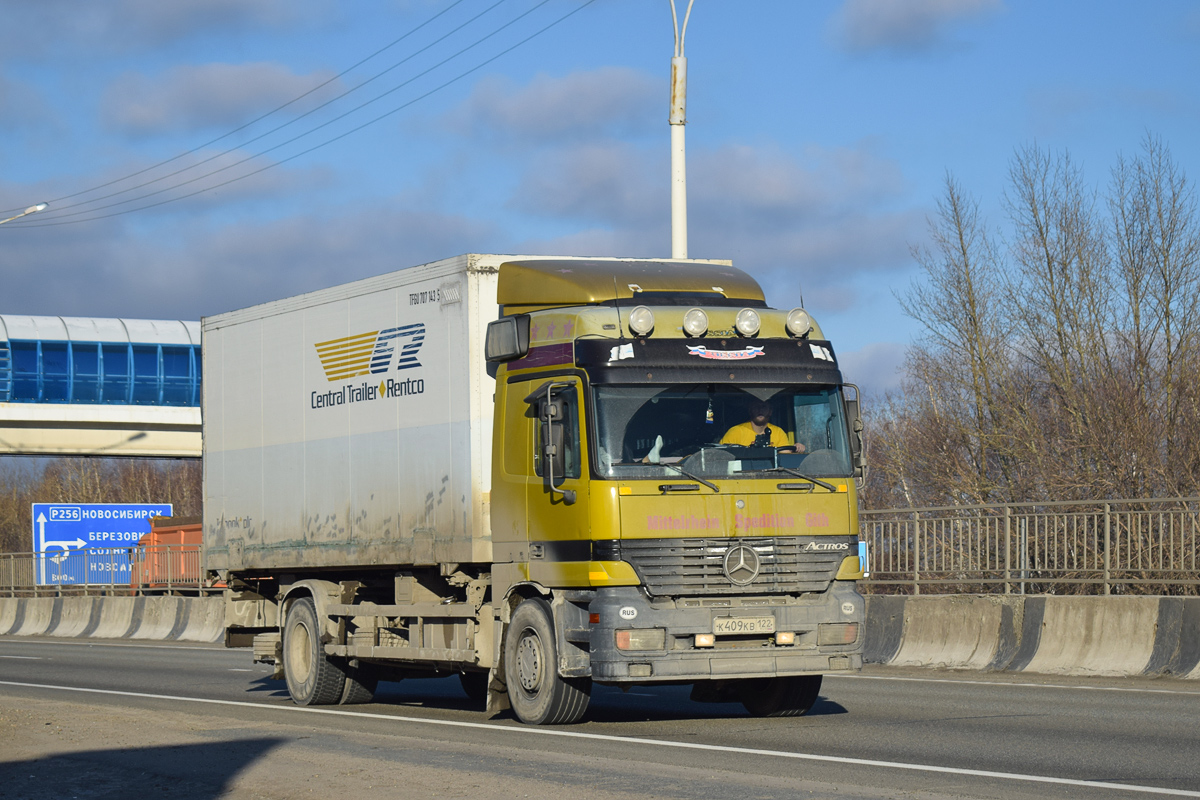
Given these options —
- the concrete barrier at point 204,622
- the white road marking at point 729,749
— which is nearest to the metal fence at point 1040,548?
the white road marking at point 729,749

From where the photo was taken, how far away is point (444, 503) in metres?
13.3

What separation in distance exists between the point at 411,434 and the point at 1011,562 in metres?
8.35

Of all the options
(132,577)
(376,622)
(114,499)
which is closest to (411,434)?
(376,622)

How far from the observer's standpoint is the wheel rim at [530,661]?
12297mm

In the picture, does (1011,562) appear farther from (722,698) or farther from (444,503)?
(444,503)

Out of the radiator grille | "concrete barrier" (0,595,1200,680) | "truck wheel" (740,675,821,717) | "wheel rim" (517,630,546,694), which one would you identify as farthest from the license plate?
"concrete barrier" (0,595,1200,680)

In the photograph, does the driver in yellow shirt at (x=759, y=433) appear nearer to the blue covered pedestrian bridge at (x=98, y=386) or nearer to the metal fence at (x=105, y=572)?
the metal fence at (x=105, y=572)

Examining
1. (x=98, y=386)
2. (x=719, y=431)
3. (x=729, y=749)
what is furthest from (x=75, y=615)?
(x=729, y=749)

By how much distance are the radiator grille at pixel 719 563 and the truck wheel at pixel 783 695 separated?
1.19 meters

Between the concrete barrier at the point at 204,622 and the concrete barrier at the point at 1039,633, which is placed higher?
the concrete barrier at the point at 1039,633

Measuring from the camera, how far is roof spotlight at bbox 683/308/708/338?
479 inches

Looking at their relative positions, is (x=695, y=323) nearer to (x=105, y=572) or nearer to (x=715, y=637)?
(x=715, y=637)

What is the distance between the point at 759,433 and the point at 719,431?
0.35 metres

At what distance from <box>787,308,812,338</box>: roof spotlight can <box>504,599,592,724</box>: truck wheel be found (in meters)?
2.91
